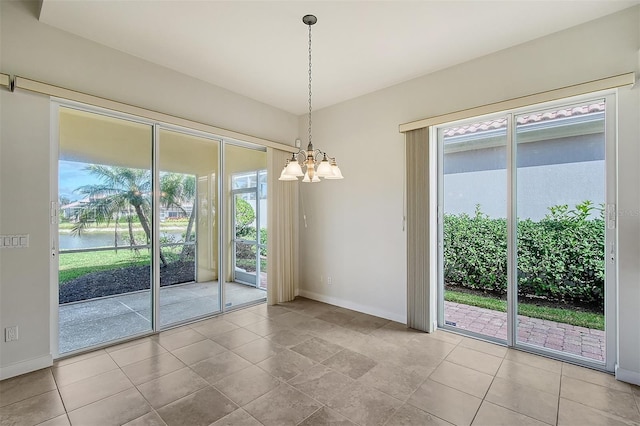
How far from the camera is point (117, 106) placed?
10.4 feet

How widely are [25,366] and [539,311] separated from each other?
519cm

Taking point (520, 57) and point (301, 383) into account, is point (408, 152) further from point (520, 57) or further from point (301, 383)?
point (301, 383)

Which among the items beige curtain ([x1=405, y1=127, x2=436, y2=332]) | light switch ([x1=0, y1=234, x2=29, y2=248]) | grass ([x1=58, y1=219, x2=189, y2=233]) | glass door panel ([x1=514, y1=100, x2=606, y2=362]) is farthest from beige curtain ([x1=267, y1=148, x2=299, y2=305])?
glass door panel ([x1=514, y1=100, x2=606, y2=362])

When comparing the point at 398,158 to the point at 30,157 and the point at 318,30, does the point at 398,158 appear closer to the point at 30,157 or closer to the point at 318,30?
the point at 318,30

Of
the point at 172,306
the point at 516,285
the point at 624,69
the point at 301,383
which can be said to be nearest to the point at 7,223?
the point at 172,306

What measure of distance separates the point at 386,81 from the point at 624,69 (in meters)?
2.33

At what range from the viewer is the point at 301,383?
2.56 m

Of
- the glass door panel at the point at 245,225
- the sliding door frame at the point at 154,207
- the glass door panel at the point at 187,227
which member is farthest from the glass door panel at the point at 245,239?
the glass door panel at the point at 187,227

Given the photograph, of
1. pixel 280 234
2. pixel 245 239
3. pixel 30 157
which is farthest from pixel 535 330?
pixel 30 157

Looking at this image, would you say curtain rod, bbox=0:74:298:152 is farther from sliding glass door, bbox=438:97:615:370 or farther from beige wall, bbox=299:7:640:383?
sliding glass door, bbox=438:97:615:370

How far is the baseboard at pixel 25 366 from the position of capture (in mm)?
2582

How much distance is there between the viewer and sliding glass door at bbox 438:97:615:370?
286 cm

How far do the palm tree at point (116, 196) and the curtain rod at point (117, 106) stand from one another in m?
0.68

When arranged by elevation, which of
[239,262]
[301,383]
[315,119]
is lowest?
[301,383]
